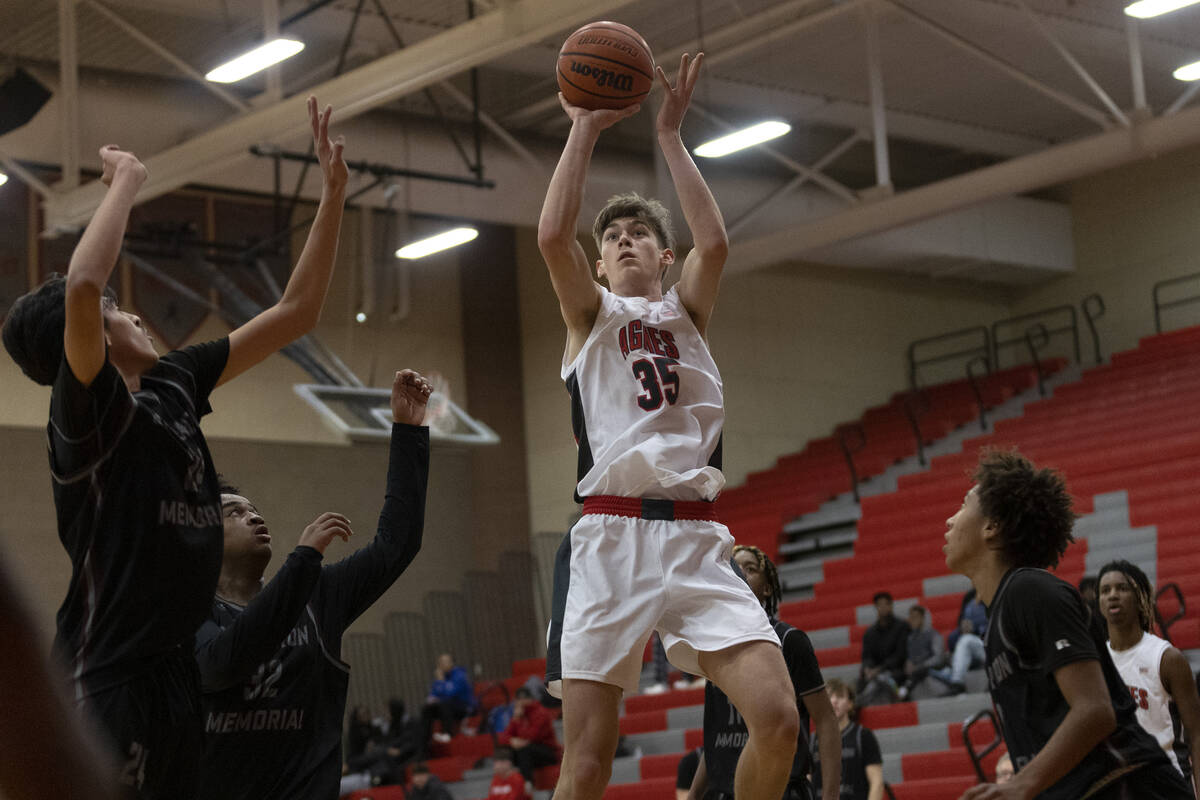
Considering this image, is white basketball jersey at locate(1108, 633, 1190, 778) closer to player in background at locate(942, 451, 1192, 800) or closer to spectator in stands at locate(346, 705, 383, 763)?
player in background at locate(942, 451, 1192, 800)

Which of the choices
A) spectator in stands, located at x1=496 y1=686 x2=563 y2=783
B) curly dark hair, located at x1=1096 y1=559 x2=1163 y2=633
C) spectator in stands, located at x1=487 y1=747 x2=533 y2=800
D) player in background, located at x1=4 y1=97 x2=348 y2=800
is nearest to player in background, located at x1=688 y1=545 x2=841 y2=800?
curly dark hair, located at x1=1096 y1=559 x2=1163 y2=633

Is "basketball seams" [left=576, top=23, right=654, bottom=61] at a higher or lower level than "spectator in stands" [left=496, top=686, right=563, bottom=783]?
higher

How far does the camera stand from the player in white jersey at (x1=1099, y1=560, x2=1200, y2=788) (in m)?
6.02

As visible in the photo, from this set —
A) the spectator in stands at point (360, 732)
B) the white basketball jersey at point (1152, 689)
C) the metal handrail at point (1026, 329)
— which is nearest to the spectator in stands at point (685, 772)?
the white basketball jersey at point (1152, 689)

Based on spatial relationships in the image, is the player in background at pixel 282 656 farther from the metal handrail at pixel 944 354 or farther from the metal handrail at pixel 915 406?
the metal handrail at pixel 944 354

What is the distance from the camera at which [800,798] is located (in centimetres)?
565

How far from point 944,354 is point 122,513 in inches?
858

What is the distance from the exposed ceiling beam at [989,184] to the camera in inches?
592

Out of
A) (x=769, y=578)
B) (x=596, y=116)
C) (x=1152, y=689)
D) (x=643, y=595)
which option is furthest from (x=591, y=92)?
(x=1152, y=689)

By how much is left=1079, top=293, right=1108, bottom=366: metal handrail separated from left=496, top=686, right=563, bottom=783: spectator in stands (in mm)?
10292

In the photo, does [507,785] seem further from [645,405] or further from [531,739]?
[645,405]

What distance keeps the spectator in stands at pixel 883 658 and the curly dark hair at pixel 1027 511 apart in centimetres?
993

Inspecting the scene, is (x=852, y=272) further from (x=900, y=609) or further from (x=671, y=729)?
(x=671, y=729)

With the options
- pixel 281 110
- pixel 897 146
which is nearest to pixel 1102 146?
pixel 897 146
